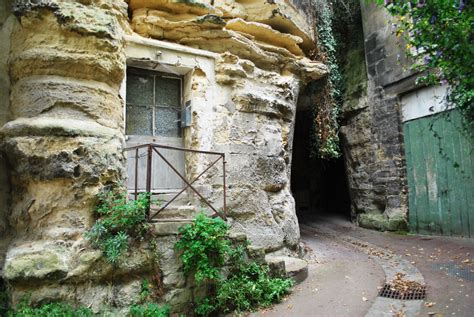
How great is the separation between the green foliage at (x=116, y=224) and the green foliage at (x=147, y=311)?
0.54 meters

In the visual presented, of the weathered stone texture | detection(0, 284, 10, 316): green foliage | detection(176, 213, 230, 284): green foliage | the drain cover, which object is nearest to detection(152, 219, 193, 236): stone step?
detection(176, 213, 230, 284): green foliage

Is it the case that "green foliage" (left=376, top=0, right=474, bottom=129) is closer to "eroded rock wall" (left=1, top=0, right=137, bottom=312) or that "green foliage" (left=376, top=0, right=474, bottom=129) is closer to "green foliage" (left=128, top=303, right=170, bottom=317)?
"eroded rock wall" (left=1, top=0, right=137, bottom=312)

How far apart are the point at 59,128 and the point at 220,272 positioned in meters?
2.49

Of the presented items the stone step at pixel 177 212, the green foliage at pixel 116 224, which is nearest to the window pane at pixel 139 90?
the stone step at pixel 177 212

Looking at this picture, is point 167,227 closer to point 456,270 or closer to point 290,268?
point 290,268

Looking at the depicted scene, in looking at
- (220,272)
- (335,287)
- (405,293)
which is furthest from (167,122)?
(405,293)

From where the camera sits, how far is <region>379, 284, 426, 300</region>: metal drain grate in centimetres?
395

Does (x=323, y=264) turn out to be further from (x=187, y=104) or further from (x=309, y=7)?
(x=309, y=7)

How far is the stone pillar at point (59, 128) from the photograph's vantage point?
3.48 meters

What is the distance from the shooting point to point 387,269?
16.5 feet

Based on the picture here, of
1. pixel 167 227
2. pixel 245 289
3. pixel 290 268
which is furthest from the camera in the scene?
pixel 290 268

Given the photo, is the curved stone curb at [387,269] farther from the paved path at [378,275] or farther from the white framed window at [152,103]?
the white framed window at [152,103]

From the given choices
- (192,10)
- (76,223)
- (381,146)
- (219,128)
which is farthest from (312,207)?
(76,223)

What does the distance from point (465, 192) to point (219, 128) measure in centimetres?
509
